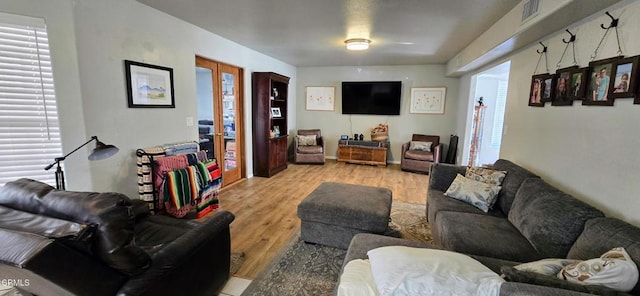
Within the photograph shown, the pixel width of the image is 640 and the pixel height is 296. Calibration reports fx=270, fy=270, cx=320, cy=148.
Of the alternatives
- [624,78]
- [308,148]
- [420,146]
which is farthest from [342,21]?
[420,146]

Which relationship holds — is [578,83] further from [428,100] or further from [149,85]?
[428,100]

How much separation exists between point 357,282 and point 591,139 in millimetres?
2123

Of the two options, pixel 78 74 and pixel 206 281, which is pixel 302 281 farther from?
pixel 78 74

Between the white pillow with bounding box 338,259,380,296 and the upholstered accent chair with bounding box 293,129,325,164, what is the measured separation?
500 centimetres

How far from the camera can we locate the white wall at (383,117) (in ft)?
20.4

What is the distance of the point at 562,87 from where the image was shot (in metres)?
2.36

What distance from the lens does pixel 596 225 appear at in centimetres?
152

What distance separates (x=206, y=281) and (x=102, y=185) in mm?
1671

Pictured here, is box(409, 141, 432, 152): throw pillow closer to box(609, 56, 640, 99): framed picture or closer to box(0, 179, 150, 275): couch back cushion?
box(609, 56, 640, 99): framed picture

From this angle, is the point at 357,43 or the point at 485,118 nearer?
the point at 357,43

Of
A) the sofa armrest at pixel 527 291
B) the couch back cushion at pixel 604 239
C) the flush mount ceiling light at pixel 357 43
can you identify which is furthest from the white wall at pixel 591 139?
the flush mount ceiling light at pixel 357 43

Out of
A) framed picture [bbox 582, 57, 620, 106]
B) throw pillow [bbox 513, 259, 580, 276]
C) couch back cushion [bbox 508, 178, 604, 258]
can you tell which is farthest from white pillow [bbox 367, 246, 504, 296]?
framed picture [bbox 582, 57, 620, 106]

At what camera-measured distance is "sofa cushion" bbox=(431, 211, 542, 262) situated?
1781 millimetres

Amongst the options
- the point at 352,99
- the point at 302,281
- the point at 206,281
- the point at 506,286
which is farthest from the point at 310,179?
the point at 506,286
